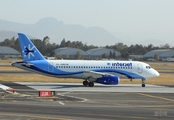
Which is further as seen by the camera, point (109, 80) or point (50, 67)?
point (50, 67)

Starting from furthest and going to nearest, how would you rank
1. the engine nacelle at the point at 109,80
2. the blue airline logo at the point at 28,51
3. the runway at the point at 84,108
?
the blue airline logo at the point at 28,51 → the engine nacelle at the point at 109,80 → the runway at the point at 84,108

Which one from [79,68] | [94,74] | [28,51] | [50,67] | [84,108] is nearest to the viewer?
[84,108]

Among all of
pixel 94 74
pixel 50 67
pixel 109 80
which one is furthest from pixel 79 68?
pixel 109 80

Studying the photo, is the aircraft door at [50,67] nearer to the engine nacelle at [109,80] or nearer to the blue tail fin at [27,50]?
the blue tail fin at [27,50]

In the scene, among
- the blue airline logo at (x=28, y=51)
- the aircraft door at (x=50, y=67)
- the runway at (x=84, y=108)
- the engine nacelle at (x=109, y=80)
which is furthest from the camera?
the blue airline logo at (x=28, y=51)

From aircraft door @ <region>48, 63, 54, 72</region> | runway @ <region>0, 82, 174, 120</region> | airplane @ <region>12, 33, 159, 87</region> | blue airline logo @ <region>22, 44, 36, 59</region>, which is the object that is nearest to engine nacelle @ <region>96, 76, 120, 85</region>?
airplane @ <region>12, 33, 159, 87</region>

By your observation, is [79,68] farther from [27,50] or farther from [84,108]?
[84,108]

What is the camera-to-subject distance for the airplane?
5091cm

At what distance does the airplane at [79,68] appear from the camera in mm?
50906

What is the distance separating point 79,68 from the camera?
51938mm

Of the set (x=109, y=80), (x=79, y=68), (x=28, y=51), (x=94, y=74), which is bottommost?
(x=109, y=80)

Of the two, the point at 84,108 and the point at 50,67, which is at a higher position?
the point at 50,67

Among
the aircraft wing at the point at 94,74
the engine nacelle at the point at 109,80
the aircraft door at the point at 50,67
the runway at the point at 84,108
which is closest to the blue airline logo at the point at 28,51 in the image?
the aircraft door at the point at 50,67

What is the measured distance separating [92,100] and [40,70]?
1742 centimetres
